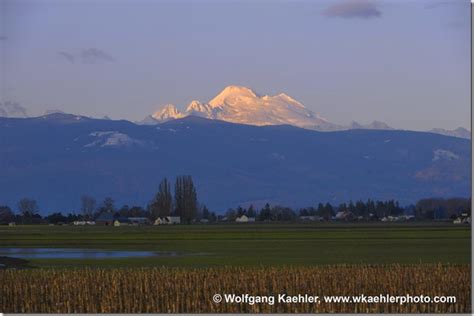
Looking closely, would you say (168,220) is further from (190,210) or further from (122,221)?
(122,221)

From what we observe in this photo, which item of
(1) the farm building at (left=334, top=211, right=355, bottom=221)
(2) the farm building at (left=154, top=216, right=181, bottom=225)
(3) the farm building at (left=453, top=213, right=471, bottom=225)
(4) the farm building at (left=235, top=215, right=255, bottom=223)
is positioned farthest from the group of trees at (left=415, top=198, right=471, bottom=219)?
(2) the farm building at (left=154, top=216, right=181, bottom=225)

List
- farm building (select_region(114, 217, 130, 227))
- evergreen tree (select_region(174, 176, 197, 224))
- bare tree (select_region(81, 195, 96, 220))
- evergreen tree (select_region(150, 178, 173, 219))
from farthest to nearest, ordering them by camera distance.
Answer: bare tree (select_region(81, 195, 96, 220)), evergreen tree (select_region(150, 178, 173, 219)), evergreen tree (select_region(174, 176, 197, 224)), farm building (select_region(114, 217, 130, 227))

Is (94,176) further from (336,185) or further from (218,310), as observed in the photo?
(218,310)

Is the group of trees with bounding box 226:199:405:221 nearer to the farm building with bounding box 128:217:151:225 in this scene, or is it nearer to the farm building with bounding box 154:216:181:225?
the farm building with bounding box 154:216:181:225

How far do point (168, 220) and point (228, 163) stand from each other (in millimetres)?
21023

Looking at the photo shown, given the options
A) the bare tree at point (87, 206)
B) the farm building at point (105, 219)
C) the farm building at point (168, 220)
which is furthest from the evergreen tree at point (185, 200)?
the bare tree at point (87, 206)

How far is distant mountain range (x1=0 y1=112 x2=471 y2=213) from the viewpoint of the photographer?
431ft

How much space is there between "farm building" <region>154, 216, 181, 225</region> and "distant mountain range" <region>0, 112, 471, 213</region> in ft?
39.4

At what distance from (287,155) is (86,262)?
106823 millimetres

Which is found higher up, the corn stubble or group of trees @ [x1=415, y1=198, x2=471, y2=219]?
group of trees @ [x1=415, y1=198, x2=471, y2=219]

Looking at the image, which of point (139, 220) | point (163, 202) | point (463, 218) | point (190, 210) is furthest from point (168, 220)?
point (463, 218)

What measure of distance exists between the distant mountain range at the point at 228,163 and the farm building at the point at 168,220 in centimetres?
1201

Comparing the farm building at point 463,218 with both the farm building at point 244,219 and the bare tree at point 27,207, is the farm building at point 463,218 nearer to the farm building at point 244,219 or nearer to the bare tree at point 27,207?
the bare tree at point 27,207

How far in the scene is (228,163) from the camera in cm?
18588
